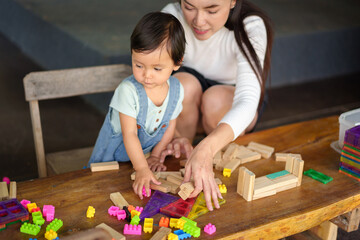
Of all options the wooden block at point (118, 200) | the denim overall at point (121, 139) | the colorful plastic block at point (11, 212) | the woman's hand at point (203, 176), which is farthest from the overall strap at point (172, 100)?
the colorful plastic block at point (11, 212)

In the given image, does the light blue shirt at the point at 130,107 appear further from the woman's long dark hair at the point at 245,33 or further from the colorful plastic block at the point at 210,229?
the colorful plastic block at the point at 210,229

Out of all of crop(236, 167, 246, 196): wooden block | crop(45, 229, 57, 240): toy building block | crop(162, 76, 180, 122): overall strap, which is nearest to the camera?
crop(45, 229, 57, 240): toy building block

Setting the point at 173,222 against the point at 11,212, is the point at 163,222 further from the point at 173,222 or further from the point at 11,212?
the point at 11,212

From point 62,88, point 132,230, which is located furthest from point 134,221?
point 62,88

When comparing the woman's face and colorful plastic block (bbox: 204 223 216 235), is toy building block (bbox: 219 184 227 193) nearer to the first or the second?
colorful plastic block (bbox: 204 223 216 235)

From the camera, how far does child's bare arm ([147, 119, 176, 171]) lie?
57.7 inches

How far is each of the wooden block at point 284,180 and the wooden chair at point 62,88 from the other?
0.90m

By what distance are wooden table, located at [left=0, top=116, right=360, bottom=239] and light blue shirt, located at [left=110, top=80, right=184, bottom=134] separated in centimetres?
18

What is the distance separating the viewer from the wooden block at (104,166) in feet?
4.63

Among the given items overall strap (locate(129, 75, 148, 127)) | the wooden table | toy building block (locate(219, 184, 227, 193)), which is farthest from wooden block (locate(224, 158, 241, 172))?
overall strap (locate(129, 75, 148, 127))

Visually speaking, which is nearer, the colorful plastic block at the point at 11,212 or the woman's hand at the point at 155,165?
the colorful plastic block at the point at 11,212

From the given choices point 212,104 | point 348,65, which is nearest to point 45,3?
point 348,65

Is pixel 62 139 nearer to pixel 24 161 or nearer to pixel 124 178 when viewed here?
pixel 24 161

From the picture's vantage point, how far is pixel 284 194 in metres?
1.32
